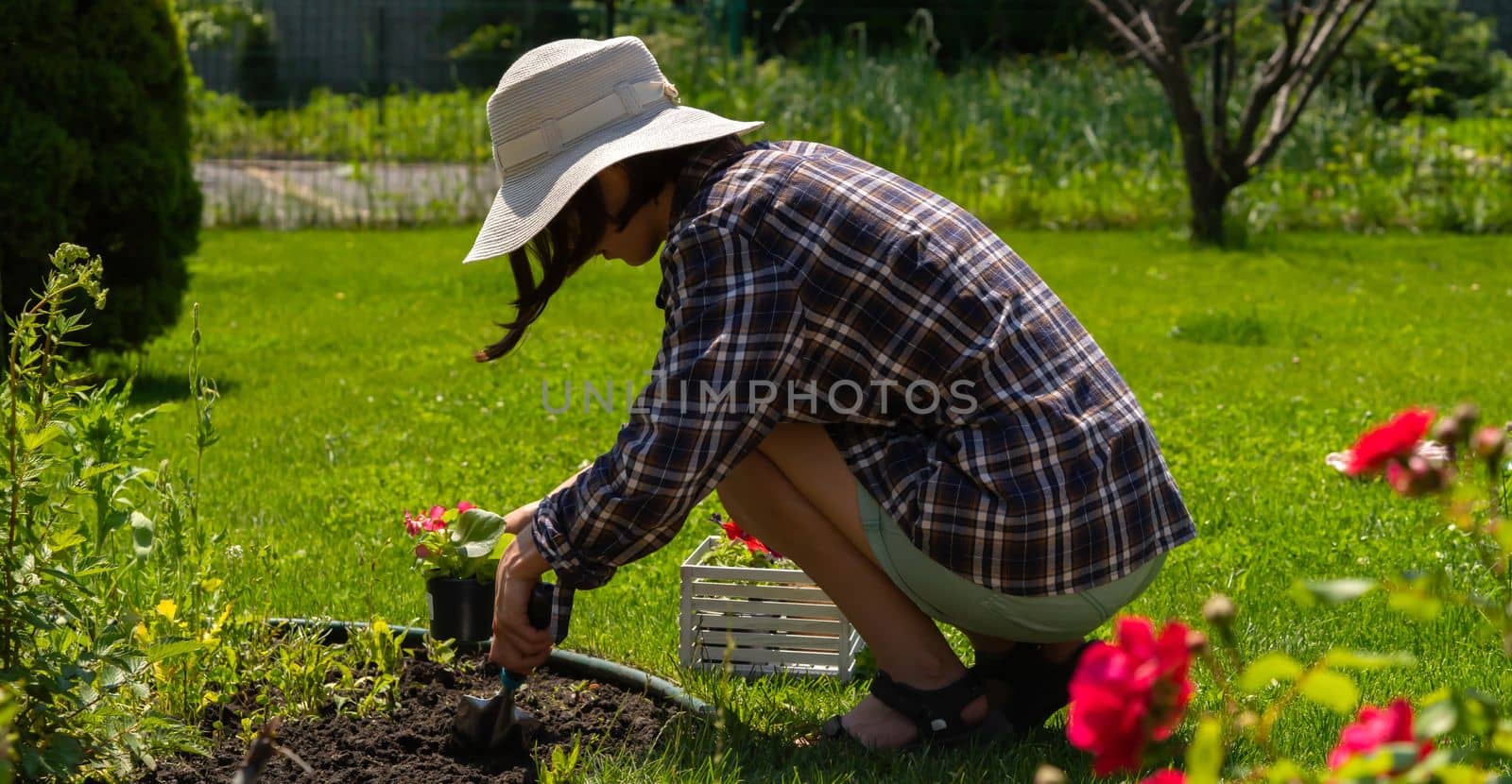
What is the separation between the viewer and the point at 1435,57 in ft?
49.6

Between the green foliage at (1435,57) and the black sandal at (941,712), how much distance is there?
12.7m

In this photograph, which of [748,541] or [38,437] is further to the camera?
[748,541]

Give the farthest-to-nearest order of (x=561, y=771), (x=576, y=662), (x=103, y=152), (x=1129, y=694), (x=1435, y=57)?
(x=1435, y=57) < (x=103, y=152) < (x=576, y=662) < (x=561, y=771) < (x=1129, y=694)

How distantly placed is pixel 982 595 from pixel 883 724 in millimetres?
267

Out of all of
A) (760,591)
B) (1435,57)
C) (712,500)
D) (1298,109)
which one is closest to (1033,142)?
(1298,109)

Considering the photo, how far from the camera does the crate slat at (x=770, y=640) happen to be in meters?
2.85

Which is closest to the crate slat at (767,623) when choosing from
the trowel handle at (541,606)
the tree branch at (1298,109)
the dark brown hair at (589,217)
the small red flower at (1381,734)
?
the trowel handle at (541,606)

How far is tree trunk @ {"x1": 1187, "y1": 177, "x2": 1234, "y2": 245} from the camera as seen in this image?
29.5 feet

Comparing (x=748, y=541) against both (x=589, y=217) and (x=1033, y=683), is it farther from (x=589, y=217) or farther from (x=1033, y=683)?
(x=589, y=217)

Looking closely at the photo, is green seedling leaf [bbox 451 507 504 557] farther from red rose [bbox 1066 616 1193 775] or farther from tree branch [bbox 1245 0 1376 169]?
tree branch [bbox 1245 0 1376 169]

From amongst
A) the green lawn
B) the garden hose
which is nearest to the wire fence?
the green lawn

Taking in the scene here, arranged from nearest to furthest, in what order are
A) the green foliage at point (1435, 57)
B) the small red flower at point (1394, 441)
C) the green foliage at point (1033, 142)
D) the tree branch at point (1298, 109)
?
1. the small red flower at point (1394, 441)
2. the tree branch at point (1298, 109)
3. the green foliage at point (1033, 142)
4. the green foliage at point (1435, 57)

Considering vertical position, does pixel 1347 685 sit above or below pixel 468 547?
above

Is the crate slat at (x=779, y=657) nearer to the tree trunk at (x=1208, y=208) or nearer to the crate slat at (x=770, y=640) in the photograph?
the crate slat at (x=770, y=640)
